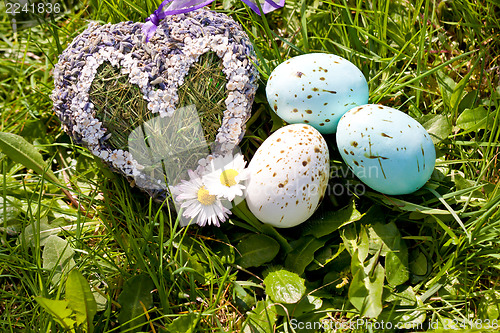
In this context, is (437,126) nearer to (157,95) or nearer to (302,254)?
(302,254)

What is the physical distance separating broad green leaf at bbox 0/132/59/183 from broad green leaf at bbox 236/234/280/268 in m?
0.82

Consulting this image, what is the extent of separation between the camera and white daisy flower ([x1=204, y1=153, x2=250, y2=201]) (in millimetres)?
1424

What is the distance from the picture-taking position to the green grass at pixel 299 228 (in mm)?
1393

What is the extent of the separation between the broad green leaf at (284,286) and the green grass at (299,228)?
0.07 ft

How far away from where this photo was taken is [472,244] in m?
1.38

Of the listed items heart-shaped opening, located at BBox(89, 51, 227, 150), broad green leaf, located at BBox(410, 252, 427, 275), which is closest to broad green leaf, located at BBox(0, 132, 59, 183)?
heart-shaped opening, located at BBox(89, 51, 227, 150)

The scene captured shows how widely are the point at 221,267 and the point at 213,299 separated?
0.11 metres

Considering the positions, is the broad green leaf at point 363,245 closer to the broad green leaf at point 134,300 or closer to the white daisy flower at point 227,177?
the white daisy flower at point 227,177

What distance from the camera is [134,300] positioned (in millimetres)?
1388

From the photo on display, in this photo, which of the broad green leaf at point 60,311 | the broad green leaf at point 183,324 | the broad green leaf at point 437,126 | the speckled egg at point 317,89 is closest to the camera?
the broad green leaf at point 60,311

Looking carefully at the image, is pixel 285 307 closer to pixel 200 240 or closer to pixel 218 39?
pixel 200 240

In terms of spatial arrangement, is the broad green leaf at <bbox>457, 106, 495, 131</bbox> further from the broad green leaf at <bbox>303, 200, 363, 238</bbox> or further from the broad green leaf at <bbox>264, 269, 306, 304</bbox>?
the broad green leaf at <bbox>264, 269, 306, 304</bbox>

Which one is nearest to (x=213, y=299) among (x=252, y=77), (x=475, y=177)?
(x=252, y=77)

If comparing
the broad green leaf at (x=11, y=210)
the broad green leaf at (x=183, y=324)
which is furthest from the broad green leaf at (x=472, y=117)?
the broad green leaf at (x=11, y=210)
